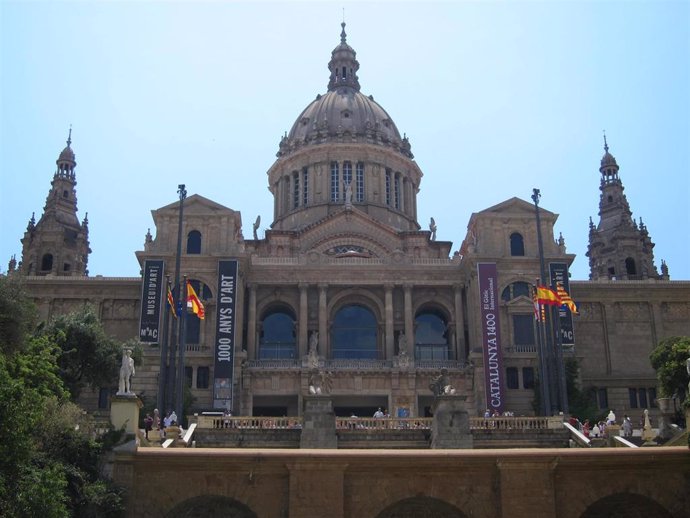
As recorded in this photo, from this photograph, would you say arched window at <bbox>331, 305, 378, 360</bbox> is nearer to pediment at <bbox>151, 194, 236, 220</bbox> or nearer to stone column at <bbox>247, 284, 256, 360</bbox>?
stone column at <bbox>247, 284, 256, 360</bbox>

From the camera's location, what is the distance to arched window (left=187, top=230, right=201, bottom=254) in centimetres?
6125

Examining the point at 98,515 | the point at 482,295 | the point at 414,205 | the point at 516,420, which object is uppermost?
the point at 414,205

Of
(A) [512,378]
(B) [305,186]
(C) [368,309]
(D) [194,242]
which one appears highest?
(B) [305,186]

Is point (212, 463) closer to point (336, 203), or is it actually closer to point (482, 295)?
point (482, 295)

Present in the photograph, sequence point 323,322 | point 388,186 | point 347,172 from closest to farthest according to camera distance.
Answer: point 323,322, point 347,172, point 388,186

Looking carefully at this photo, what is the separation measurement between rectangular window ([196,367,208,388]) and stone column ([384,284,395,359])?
12.0 metres

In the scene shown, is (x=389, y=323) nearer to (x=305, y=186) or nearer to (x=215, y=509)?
(x=305, y=186)

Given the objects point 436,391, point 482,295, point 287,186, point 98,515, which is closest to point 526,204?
point 482,295

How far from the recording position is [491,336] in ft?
184

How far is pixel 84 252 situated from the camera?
7512cm

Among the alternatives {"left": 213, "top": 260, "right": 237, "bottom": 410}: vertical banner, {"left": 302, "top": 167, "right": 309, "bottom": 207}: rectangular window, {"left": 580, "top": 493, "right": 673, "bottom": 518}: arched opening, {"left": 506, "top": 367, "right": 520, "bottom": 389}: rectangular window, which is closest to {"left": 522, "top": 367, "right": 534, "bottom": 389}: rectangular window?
{"left": 506, "top": 367, "right": 520, "bottom": 389}: rectangular window

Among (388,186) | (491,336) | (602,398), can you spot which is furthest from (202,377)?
(388,186)

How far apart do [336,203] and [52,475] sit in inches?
2051

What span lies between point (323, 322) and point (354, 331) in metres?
3.15
